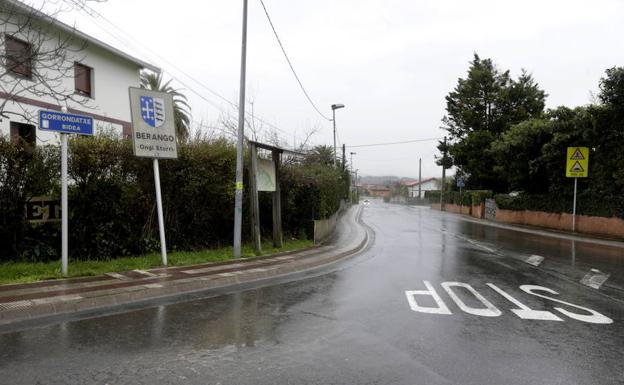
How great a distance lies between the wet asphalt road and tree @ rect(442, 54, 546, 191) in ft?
97.7

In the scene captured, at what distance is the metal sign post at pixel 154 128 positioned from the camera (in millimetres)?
9188

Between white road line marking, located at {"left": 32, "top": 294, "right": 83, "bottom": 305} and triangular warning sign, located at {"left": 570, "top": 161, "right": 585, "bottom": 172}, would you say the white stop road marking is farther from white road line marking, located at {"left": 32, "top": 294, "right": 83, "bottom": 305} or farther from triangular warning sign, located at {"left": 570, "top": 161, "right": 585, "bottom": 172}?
triangular warning sign, located at {"left": 570, "top": 161, "right": 585, "bottom": 172}

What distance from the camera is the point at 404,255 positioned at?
12656 millimetres

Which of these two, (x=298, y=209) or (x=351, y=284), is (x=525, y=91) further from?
(x=351, y=284)

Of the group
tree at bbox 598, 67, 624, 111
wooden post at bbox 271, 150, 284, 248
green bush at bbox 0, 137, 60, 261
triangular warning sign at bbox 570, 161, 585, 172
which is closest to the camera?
green bush at bbox 0, 137, 60, 261

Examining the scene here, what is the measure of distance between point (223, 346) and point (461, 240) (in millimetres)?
13699

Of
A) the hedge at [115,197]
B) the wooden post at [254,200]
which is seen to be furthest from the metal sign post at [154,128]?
the wooden post at [254,200]

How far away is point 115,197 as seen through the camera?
33.3 feet

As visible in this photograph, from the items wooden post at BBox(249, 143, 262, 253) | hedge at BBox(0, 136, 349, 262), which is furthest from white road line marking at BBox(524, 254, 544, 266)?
hedge at BBox(0, 136, 349, 262)

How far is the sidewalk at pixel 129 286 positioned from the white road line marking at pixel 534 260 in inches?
214

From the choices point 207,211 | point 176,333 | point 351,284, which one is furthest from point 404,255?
point 176,333

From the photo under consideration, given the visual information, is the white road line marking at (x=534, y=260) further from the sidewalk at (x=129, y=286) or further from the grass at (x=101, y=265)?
the grass at (x=101, y=265)

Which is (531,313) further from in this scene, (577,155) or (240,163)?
(577,155)

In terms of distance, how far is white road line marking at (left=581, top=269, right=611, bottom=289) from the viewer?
9.03 meters
